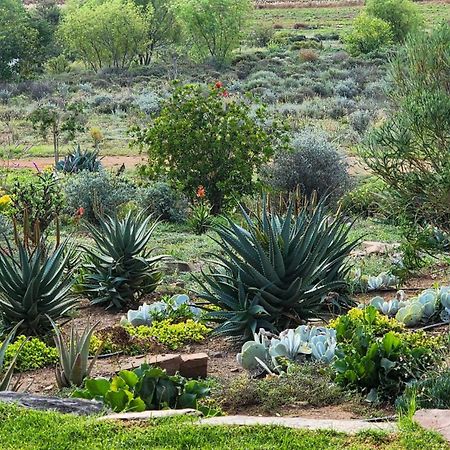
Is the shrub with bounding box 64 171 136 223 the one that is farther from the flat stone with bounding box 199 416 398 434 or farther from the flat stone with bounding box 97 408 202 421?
the flat stone with bounding box 199 416 398 434

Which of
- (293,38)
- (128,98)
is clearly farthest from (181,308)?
(293,38)

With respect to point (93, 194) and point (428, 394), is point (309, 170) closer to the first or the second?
point (93, 194)

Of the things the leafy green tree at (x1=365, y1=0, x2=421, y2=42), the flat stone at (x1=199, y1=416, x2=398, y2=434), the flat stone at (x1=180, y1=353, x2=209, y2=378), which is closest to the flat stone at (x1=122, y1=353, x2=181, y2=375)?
the flat stone at (x1=180, y1=353, x2=209, y2=378)

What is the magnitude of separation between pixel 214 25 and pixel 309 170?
4103 centimetres

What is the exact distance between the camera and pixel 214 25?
58.2 m

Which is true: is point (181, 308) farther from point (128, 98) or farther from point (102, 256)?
point (128, 98)

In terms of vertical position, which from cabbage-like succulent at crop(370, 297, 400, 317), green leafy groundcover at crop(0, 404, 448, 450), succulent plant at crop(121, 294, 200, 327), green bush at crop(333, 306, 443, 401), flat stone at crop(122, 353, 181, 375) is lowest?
succulent plant at crop(121, 294, 200, 327)

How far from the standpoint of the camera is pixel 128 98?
41.7m

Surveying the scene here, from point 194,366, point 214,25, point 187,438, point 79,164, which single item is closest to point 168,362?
point 194,366

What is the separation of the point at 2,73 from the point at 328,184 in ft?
118

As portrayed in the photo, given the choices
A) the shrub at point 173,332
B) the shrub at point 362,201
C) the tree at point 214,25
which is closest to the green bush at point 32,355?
the shrub at point 173,332

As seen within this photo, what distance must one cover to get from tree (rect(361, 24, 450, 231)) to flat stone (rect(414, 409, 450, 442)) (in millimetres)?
5860

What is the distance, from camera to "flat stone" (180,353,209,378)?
Result: 6910mm

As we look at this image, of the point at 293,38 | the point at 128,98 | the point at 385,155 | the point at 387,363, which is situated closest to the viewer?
the point at 387,363
